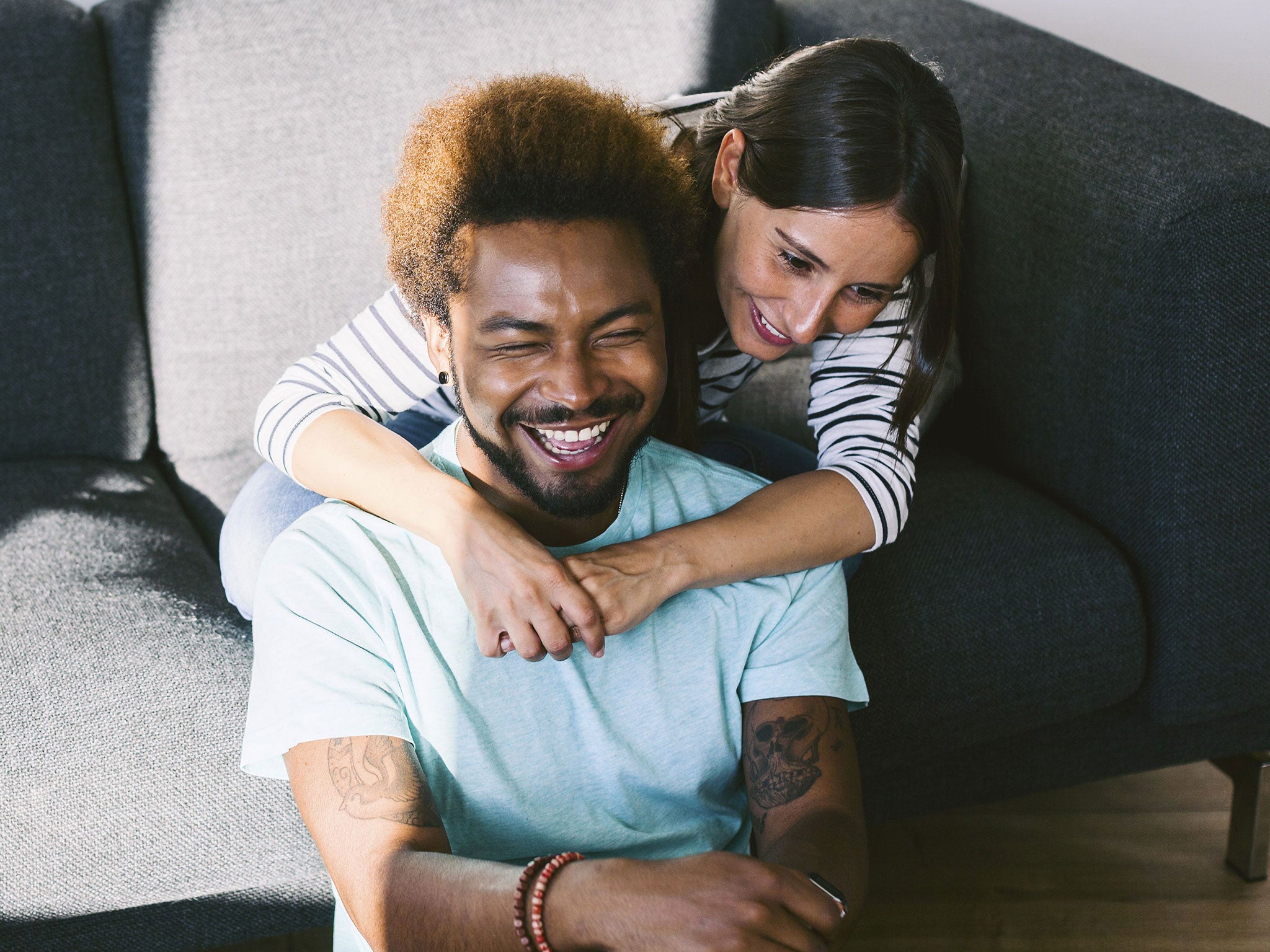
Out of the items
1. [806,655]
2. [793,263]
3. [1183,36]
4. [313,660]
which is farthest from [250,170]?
[1183,36]

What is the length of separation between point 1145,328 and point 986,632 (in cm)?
41

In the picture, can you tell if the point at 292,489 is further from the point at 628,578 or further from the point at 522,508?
the point at 628,578

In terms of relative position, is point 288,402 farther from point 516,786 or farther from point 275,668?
point 516,786

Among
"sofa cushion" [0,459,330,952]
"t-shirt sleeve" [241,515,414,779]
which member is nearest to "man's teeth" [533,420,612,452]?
"t-shirt sleeve" [241,515,414,779]

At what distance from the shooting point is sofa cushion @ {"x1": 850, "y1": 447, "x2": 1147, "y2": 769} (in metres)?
1.29

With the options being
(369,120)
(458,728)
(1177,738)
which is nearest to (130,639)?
(458,728)

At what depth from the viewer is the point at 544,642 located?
92cm

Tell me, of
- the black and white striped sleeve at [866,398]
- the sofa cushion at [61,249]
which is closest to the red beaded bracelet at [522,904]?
the black and white striped sleeve at [866,398]

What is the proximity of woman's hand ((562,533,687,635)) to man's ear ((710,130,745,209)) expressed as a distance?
46 cm

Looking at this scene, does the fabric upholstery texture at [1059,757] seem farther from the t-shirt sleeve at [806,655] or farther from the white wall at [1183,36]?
the white wall at [1183,36]

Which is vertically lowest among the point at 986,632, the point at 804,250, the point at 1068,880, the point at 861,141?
the point at 1068,880

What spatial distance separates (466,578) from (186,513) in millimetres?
911

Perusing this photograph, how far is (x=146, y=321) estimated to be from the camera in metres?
1.68

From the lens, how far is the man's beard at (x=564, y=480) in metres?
0.99
